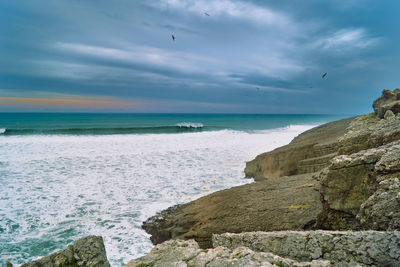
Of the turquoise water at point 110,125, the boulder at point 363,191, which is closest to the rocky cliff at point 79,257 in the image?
the boulder at point 363,191

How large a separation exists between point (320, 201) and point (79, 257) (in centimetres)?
411

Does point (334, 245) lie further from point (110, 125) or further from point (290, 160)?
point (110, 125)

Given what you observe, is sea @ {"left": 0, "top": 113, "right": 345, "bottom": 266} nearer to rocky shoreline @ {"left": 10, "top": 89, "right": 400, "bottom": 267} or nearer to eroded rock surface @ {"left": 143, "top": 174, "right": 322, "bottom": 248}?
eroded rock surface @ {"left": 143, "top": 174, "right": 322, "bottom": 248}

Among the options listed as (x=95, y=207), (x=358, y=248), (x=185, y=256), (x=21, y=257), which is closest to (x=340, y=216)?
(x=358, y=248)

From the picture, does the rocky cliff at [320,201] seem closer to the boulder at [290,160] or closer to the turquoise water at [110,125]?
the boulder at [290,160]

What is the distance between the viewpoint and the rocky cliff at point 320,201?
3.34 meters

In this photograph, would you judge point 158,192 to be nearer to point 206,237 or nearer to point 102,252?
point 206,237

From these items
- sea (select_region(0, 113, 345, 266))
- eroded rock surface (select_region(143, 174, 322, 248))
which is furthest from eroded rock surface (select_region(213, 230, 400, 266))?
sea (select_region(0, 113, 345, 266))

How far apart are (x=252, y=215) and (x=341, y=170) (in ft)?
6.68

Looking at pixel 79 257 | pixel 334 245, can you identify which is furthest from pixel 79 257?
pixel 334 245

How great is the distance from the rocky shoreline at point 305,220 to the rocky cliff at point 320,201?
0.01m

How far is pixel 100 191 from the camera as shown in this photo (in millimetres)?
10156

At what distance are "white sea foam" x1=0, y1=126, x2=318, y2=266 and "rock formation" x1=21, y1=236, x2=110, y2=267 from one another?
2190mm

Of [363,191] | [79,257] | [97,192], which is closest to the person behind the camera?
[79,257]
